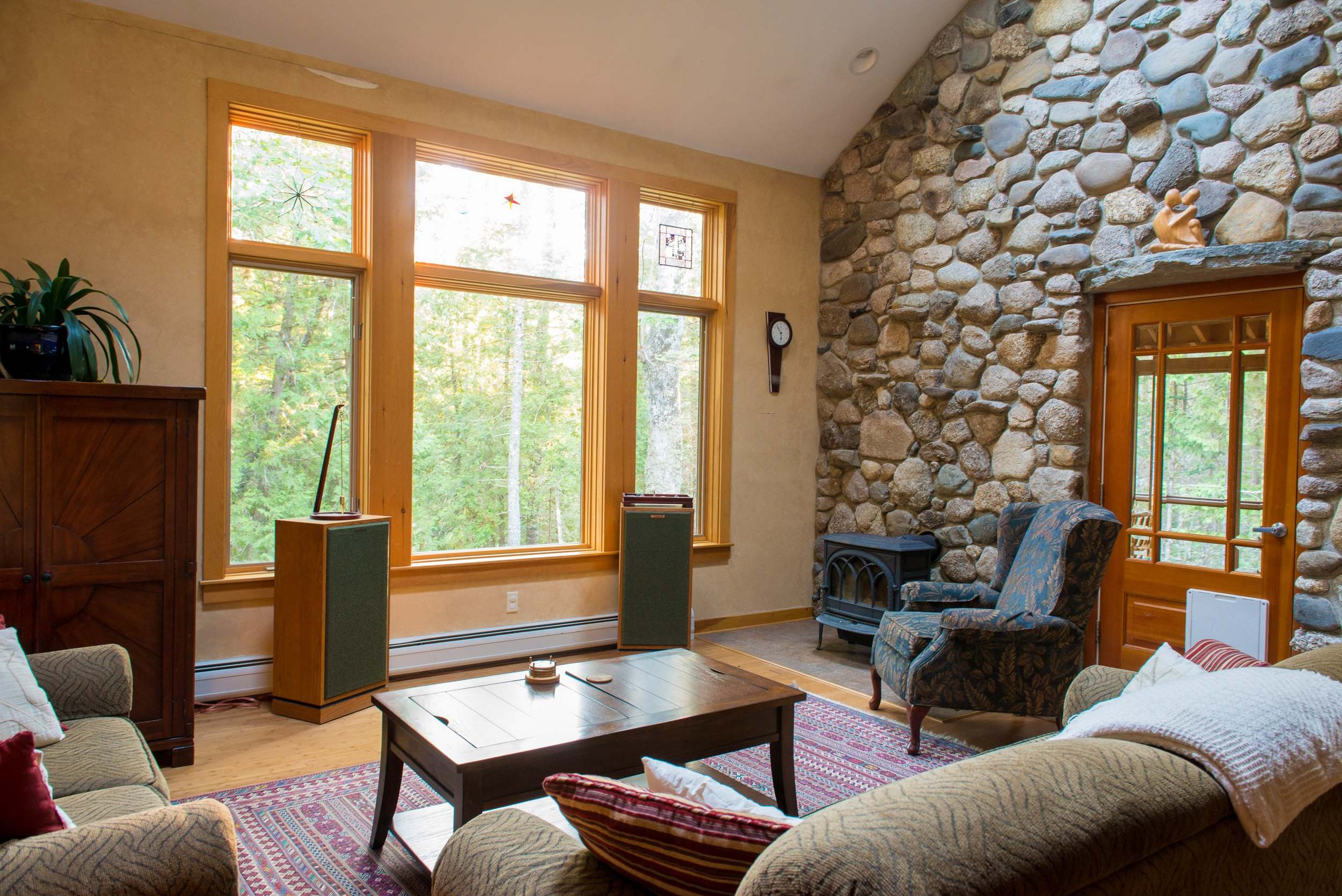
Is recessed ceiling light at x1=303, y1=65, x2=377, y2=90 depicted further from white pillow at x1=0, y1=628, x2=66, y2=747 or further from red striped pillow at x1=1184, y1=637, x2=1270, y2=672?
red striped pillow at x1=1184, y1=637, x2=1270, y2=672

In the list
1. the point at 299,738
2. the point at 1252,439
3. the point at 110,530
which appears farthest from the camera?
the point at 1252,439

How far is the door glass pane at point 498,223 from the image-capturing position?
4.56m

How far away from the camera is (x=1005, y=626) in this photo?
130 inches

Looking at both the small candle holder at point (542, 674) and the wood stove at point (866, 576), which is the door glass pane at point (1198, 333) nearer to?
the wood stove at point (866, 576)

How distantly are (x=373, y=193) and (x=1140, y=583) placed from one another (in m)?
4.28

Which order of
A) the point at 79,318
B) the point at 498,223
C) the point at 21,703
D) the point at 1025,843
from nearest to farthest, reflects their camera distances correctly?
the point at 1025,843
the point at 21,703
the point at 79,318
the point at 498,223

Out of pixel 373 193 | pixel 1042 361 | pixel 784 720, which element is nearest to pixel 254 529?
pixel 373 193

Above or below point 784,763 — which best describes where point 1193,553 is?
above

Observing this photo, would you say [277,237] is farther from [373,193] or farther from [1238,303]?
[1238,303]

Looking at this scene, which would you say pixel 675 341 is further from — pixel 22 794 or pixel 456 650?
pixel 22 794

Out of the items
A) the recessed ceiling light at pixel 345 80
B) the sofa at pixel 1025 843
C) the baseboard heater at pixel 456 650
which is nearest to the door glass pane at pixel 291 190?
the recessed ceiling light at pixel 345 80

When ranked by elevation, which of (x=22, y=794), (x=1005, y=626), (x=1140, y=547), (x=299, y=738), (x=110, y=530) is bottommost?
(x=299, y=738)

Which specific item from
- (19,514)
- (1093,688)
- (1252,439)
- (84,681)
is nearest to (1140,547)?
(1252,439)

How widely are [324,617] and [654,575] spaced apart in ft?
6.04
